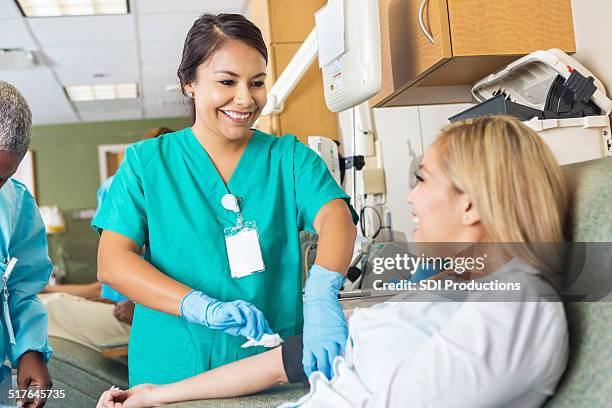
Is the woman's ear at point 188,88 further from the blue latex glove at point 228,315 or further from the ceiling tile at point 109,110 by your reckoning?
the ceiling tile at point 109,110

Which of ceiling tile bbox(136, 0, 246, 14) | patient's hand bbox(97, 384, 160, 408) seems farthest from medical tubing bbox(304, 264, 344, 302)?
ceiling tile bbox(136, 0, 246, 14)

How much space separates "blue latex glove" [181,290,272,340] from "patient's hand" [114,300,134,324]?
2443 mm

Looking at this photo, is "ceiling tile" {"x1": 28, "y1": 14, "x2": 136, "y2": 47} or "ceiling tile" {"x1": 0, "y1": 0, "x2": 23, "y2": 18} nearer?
"ceiling tile" {"x1": 0, "y1": 0, "x2": 23, "y2": 18}

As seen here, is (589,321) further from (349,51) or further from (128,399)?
(349,51)

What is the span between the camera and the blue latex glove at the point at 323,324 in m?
1.12

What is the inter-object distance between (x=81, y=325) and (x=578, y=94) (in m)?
3.07

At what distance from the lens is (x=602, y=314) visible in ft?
2.70

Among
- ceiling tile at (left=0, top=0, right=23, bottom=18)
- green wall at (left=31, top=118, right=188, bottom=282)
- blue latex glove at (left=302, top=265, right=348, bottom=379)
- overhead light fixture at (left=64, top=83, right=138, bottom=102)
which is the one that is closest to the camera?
blue latex glove at (left=302, top=265, right=348, bottom=379)

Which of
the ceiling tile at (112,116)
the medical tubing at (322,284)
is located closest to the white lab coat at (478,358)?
the medical tubing at (322,284)

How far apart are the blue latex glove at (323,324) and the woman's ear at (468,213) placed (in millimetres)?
320

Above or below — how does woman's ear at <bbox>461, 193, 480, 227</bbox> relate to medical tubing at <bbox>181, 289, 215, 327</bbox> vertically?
above

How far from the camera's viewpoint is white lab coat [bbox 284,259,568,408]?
79 cm

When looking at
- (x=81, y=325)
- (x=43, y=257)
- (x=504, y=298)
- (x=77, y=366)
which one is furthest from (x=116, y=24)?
(x=504, y=298)

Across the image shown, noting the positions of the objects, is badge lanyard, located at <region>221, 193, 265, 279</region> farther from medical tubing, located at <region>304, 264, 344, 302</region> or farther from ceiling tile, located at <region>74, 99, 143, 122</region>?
ceiling tile, located at <region>74, 99, 143, 122</region>
